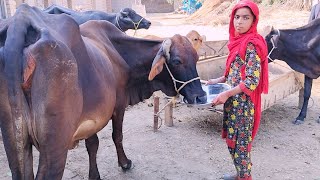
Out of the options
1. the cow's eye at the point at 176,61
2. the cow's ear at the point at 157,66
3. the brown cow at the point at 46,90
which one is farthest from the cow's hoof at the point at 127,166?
the cow's eye at the point at 176,61

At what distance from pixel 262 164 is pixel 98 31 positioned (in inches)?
90.9

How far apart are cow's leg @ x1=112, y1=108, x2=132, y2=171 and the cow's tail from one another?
3.98ft

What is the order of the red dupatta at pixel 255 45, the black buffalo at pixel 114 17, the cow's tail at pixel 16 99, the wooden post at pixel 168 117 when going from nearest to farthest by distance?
1. the cow's tail at pixel 16 99
2. the red dupatta at pixel 255 45
3. the wooden post at pixel 168 117
4. the black buffalo at pixel 114 17

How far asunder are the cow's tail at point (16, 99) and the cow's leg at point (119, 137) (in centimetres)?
121

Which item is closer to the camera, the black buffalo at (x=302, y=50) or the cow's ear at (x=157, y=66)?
the cow's ear at (x=157, y=66)

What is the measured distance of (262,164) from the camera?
3.97m

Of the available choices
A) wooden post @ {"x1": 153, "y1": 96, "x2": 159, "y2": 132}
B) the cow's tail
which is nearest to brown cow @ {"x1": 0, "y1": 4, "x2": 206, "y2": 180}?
the cow's tail

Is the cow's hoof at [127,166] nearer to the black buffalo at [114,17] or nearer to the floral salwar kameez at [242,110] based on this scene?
the floral salwar kameez at [242,110]

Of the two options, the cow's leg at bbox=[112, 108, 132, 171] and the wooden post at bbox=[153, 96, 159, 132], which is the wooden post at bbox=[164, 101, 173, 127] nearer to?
the wooden post at bbox=[153, 96, 159, 132]

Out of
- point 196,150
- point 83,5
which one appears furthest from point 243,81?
point 83,5

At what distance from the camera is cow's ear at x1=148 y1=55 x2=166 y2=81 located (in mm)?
3093

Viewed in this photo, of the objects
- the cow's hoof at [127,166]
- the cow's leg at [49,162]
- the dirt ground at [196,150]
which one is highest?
the cow's leg at [49,162]

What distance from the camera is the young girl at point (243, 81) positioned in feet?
8.79

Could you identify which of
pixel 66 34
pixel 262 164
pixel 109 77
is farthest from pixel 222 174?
pixel 66 34
